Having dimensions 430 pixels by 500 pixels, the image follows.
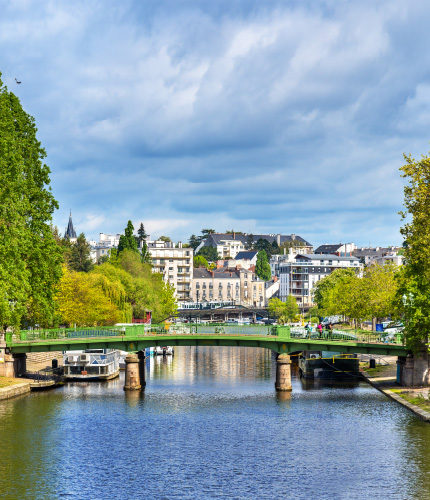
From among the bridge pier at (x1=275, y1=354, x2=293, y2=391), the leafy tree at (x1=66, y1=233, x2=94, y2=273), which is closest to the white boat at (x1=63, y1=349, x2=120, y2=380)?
the bridge pier at (x1=275, y1=354, x2=293, y2=391)

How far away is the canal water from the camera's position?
158 ft

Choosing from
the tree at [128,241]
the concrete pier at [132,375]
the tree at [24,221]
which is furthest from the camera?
the tree at [128,241]

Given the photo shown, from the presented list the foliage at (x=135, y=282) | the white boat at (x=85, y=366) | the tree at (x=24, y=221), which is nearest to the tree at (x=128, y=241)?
the foliage at (x=135, y=282)

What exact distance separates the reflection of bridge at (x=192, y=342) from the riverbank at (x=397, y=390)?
168 inches

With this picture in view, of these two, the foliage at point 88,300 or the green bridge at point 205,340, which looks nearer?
the green bridge at point 205,340

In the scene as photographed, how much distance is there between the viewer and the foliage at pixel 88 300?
117m

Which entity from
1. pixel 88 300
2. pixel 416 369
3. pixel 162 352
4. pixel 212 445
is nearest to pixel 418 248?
pixel 416 369

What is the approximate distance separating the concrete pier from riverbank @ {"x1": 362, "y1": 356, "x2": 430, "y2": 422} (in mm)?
Answer: 25741

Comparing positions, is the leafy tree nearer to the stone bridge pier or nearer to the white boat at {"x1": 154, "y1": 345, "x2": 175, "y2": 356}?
the white boat at {"x1": 154, "y1": 345, "x2": 175, "y2": 356}

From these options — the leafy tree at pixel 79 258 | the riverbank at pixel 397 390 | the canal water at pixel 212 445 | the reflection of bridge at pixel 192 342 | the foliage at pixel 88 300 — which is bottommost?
the canal water at pixel 212 445

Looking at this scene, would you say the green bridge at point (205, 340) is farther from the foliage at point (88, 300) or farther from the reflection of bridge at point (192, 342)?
the foliage at point (88, 300)

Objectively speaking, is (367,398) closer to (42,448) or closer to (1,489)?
(42,448)

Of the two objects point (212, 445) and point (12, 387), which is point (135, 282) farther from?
point (212, 445)

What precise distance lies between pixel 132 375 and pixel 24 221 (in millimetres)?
20070
